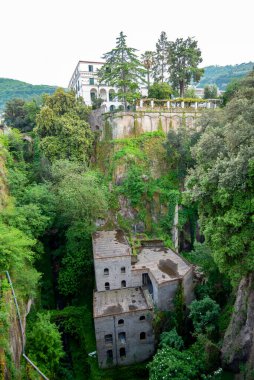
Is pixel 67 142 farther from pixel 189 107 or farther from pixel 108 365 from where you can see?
pixel 108 365

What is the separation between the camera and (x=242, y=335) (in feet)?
49.6

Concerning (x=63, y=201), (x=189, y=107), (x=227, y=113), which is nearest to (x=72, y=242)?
(x=63, y=201)

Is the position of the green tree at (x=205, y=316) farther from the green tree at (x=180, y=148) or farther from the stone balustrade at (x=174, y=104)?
the stone balustrade at (x=174, y=104)

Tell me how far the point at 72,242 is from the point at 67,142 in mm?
12029

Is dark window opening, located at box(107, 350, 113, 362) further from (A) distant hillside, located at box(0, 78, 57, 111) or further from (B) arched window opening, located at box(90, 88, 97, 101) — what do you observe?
(A) distant hillside, located at box(0, 78, 57, 111)

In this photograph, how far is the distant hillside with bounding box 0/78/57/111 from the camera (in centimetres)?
7712

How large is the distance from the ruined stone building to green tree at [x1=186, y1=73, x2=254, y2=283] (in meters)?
7.52

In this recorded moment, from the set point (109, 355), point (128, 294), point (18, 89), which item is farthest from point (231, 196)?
point (18, 89)

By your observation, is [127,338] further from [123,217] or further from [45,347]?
[123,217]

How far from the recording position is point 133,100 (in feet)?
111

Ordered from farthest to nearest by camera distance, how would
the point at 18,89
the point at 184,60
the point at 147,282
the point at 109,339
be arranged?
the point at 18,89 < the point at 184,60 < the point at 147,282 < the point at 109,339

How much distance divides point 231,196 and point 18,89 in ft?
275

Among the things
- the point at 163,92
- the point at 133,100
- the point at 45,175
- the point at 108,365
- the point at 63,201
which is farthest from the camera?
the point at 163,92

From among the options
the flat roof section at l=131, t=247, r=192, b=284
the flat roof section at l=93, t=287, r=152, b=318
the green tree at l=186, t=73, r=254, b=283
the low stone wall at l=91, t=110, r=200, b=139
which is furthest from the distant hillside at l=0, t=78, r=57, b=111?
the green tree at l=186, t=73, r=254, b=283
